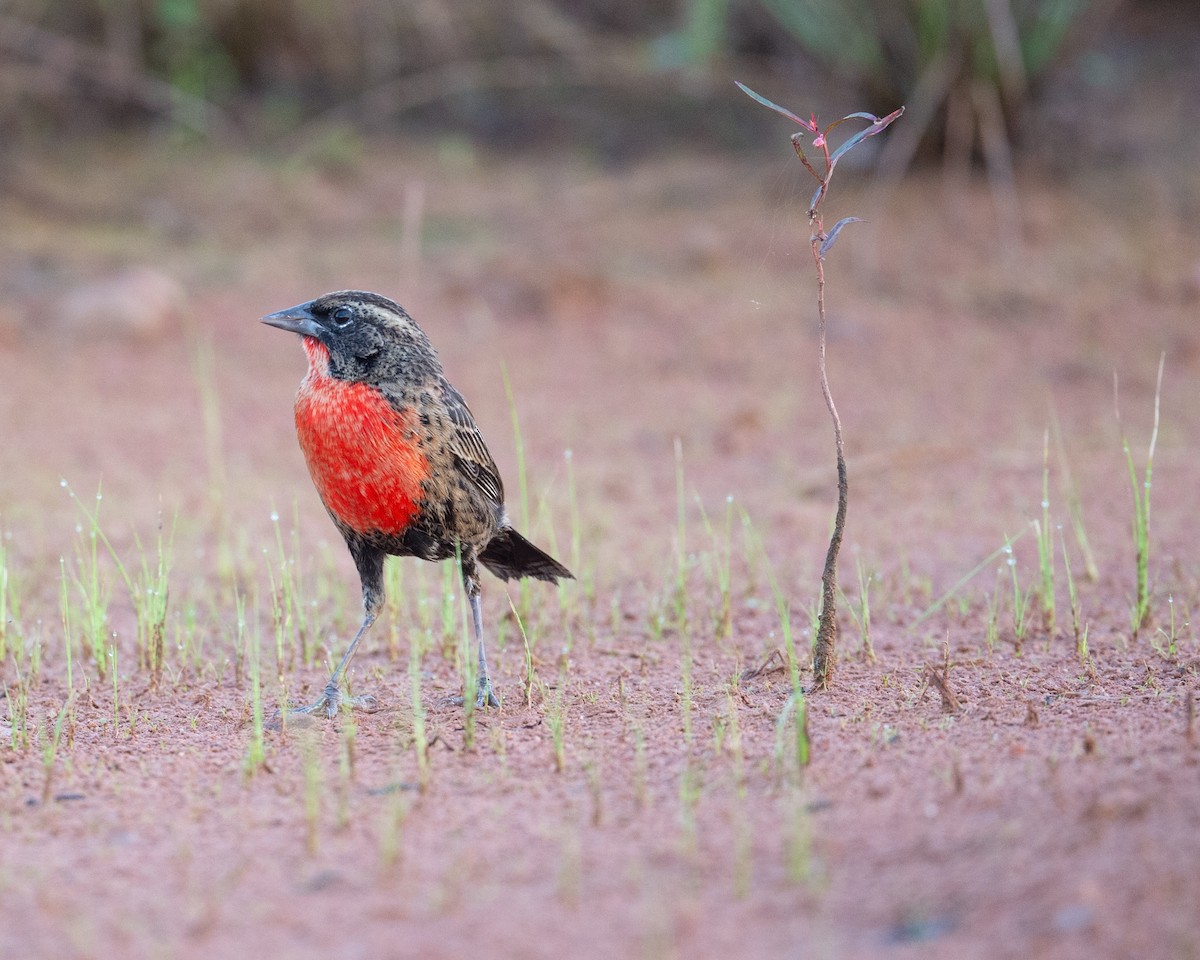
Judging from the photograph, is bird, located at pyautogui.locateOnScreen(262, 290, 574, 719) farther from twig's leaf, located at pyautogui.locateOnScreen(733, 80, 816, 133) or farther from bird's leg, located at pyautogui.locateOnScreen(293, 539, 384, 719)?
twig's leaf, located at pyautogui.locateOnScreen(733, 80, 816, 133)

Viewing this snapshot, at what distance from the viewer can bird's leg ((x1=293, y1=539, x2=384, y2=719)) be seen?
445 centimetres

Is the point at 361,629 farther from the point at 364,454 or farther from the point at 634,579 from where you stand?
the point at 634,579

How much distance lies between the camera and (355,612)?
598 cm

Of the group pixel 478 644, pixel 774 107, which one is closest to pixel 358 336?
pixel 478 644

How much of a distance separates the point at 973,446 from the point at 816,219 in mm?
4396

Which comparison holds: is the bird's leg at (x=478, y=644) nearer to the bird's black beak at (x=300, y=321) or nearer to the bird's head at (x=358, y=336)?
the bird's head at (x=358, y=336)

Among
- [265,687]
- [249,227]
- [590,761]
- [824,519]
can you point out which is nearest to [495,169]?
[249,227]

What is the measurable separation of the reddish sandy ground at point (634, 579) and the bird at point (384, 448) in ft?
1.56

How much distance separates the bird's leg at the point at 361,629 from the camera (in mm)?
4449

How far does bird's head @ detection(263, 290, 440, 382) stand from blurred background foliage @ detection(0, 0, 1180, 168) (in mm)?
7063

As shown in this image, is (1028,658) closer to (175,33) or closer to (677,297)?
(677,297)

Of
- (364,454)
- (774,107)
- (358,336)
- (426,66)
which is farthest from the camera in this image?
(426,66)

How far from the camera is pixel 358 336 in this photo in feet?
15.1

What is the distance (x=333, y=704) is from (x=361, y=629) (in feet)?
1.15
